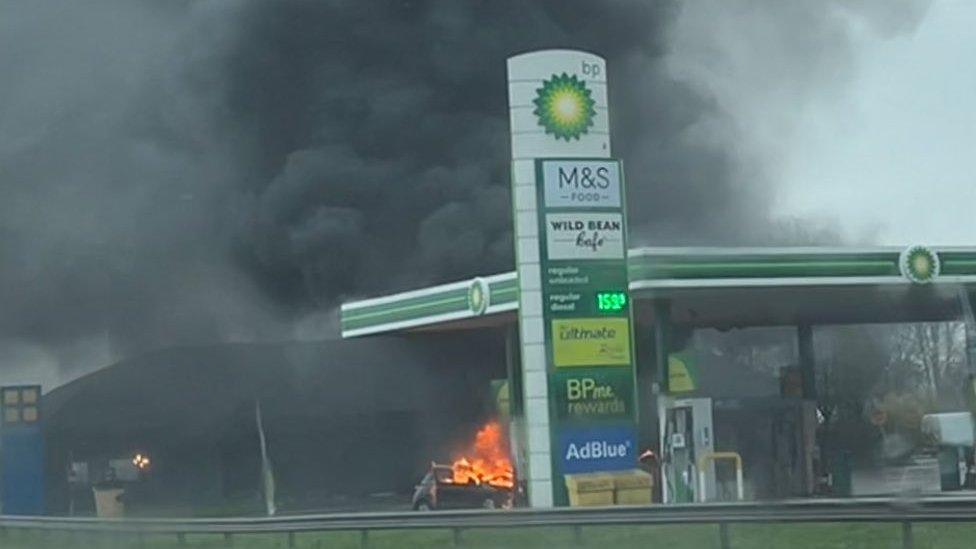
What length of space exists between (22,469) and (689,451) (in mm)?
13867

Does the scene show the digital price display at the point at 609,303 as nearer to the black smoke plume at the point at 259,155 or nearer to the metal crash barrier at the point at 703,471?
the metal crash barrier at the point at 703,471

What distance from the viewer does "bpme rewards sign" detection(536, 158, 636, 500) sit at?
26.6 metres

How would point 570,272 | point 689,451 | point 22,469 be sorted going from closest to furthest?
point 570,272 → point 689,451 → point 22,469

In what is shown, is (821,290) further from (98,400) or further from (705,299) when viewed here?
(98,400)

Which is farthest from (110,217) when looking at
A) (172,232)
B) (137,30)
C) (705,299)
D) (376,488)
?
(705,299)

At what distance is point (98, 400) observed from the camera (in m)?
47.6

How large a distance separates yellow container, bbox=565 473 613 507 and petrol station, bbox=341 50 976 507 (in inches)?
11.2

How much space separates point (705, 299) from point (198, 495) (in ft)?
41.7

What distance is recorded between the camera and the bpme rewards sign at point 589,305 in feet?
87.3

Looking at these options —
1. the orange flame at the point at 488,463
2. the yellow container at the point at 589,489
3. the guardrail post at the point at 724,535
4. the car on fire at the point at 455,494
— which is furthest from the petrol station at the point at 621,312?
the guardrail post at the point at 724,535

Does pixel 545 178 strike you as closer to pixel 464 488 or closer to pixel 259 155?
pixel 464 488

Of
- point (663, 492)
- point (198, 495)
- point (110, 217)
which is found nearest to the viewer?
point (663, 492)

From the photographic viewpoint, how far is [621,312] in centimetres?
2692

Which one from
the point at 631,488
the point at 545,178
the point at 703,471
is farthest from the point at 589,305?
the point at 703,471
